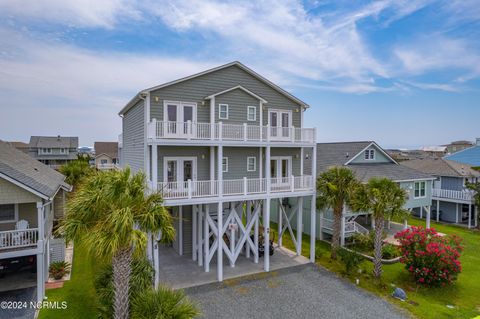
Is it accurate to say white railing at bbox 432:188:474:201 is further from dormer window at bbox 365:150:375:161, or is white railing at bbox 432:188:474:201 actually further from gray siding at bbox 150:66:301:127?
gray siding at bbox 150:66:301:127

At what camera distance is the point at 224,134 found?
1488 centimetres

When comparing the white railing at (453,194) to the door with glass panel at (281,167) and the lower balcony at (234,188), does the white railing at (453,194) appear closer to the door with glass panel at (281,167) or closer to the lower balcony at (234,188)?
the lower balcony at (234,188)

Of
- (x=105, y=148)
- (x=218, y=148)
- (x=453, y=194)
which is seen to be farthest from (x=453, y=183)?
(x=105, y=148)

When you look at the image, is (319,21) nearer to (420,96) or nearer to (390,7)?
(390,7)

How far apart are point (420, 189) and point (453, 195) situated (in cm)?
583

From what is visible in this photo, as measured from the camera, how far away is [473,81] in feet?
97.4

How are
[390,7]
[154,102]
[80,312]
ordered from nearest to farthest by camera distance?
1. [80,312]
2. [154,102]
3. [390,7]

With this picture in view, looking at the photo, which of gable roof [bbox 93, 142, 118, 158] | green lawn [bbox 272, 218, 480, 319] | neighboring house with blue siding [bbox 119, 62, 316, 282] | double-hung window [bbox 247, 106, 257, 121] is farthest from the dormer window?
gable roof [bbox 93, 142, 118, 158]

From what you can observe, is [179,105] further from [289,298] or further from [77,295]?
[289,298]

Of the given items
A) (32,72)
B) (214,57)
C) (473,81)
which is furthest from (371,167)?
(32,72)

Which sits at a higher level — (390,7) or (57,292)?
(390,7)

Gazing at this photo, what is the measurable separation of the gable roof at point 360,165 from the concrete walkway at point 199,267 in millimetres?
7836

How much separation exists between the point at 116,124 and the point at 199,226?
1298 cm

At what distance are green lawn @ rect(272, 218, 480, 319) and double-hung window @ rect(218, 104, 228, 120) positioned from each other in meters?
9.94
